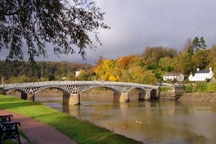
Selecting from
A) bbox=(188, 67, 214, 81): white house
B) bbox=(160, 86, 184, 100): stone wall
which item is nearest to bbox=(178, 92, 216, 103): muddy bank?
bbox=(160, 86, 184, 100): stone wall

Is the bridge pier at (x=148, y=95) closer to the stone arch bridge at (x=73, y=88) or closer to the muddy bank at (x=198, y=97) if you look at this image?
the stone arch bridge at (x=73, y=88)

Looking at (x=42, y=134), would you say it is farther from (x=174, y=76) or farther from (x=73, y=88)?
(x=174, y=76)

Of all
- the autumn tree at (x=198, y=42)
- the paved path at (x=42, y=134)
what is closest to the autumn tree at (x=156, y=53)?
the autumn tree at (x=198, y=42)

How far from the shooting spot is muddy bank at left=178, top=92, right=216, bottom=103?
2369 inches

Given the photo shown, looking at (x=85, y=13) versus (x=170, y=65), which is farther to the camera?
(x=170, y=65)

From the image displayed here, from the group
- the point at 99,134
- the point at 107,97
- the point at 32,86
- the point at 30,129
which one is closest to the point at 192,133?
the point at 99,134

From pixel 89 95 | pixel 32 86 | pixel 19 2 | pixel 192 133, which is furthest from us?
pixel 89 95

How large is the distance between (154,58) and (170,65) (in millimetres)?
14015

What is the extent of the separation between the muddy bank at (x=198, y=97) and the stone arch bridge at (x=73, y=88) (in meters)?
7.70

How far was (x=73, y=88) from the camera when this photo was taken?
2240 inches

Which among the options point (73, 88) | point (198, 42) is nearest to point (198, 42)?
point (198, 42)

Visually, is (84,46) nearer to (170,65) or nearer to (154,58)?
(170,65)

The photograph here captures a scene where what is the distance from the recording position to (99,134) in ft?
47.8

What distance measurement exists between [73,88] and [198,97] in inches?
1020
